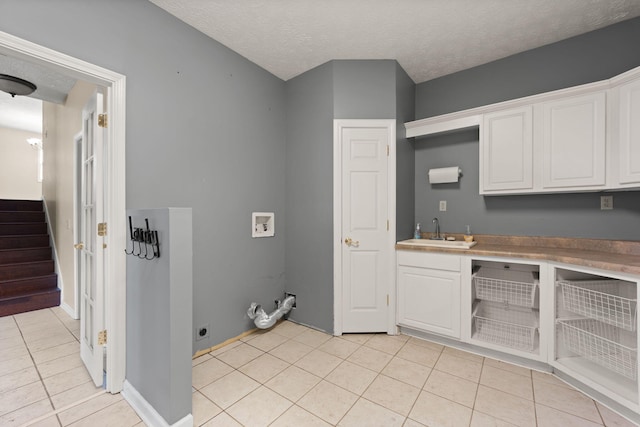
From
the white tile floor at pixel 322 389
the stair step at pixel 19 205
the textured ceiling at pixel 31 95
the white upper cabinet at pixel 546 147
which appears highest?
the textured ceiling at pixel 31 95

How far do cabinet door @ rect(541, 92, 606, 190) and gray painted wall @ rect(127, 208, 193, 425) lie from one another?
2802mm

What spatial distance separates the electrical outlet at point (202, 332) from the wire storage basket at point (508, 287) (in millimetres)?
2394

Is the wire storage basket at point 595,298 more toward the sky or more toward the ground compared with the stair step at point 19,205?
more toward the ground

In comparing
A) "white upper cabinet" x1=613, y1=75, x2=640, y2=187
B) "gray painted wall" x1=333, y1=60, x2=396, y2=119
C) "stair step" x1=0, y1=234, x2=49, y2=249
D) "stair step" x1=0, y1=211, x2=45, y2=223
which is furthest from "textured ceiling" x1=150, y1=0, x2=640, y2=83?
"stair step" x1=0, y1=211, x2=45, y2=223

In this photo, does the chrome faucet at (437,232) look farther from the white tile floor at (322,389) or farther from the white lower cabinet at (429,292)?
the white tile floor at (322,389)

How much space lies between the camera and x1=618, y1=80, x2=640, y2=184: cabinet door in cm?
181

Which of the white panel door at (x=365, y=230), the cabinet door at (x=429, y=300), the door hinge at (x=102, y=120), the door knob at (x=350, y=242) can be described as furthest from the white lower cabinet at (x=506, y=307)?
the door hinge at (x=102, y=120)

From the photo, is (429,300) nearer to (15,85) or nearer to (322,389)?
(322,389)

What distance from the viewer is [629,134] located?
6.06ft

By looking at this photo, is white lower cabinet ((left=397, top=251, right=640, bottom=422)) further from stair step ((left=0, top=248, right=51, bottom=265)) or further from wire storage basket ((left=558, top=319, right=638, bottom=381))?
stair step ((left=0, top=248, right=51, bottom=265))

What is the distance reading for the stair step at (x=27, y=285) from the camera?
129 inches

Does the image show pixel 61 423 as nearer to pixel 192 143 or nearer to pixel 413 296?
pixel 192 143

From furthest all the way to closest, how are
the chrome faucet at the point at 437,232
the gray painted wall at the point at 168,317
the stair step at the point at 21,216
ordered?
the stair step at the point at 21,216 → the chrome faucet at the point at 437,232 → the gray painted wall at the point at 168,317

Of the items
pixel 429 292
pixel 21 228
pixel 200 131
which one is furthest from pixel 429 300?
pixel 21 228
